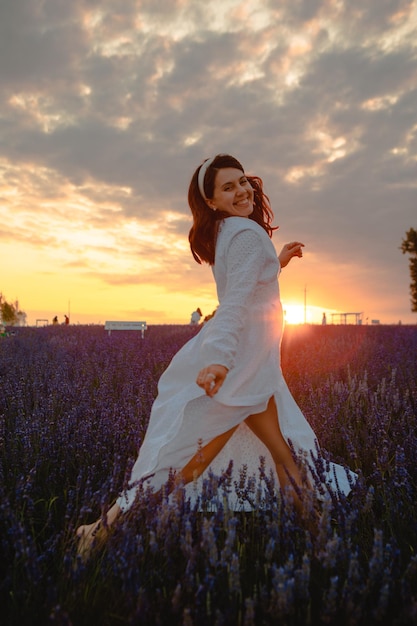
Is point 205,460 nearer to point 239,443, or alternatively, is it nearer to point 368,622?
point 239,443

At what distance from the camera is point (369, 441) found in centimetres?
300

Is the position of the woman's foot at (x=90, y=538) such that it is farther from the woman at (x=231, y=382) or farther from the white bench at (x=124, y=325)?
the white bench at (x=124, y=325)

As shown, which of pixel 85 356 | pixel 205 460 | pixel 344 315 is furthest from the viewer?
pixel 344 315

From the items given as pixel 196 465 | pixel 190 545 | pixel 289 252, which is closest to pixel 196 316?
pixel 289 252

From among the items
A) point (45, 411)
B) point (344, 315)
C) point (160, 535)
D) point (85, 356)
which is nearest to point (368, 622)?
point (160, 535)

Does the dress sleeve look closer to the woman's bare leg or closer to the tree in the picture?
the woman's bare leg

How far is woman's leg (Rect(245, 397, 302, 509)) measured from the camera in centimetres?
214

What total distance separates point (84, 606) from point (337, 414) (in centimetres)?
241

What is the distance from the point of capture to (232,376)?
2.00 meters

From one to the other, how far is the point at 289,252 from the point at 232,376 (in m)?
0.90

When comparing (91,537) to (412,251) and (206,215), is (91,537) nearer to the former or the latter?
(206,215)

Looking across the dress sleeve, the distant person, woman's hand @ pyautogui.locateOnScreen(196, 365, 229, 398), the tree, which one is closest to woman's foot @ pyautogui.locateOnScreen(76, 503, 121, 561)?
woman's hand @ pyautogui.locateOnScreen(196, 365, 229, 398)

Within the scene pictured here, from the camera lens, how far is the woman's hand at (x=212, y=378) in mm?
1732

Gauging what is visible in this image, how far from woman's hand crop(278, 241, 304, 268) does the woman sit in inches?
15.8
